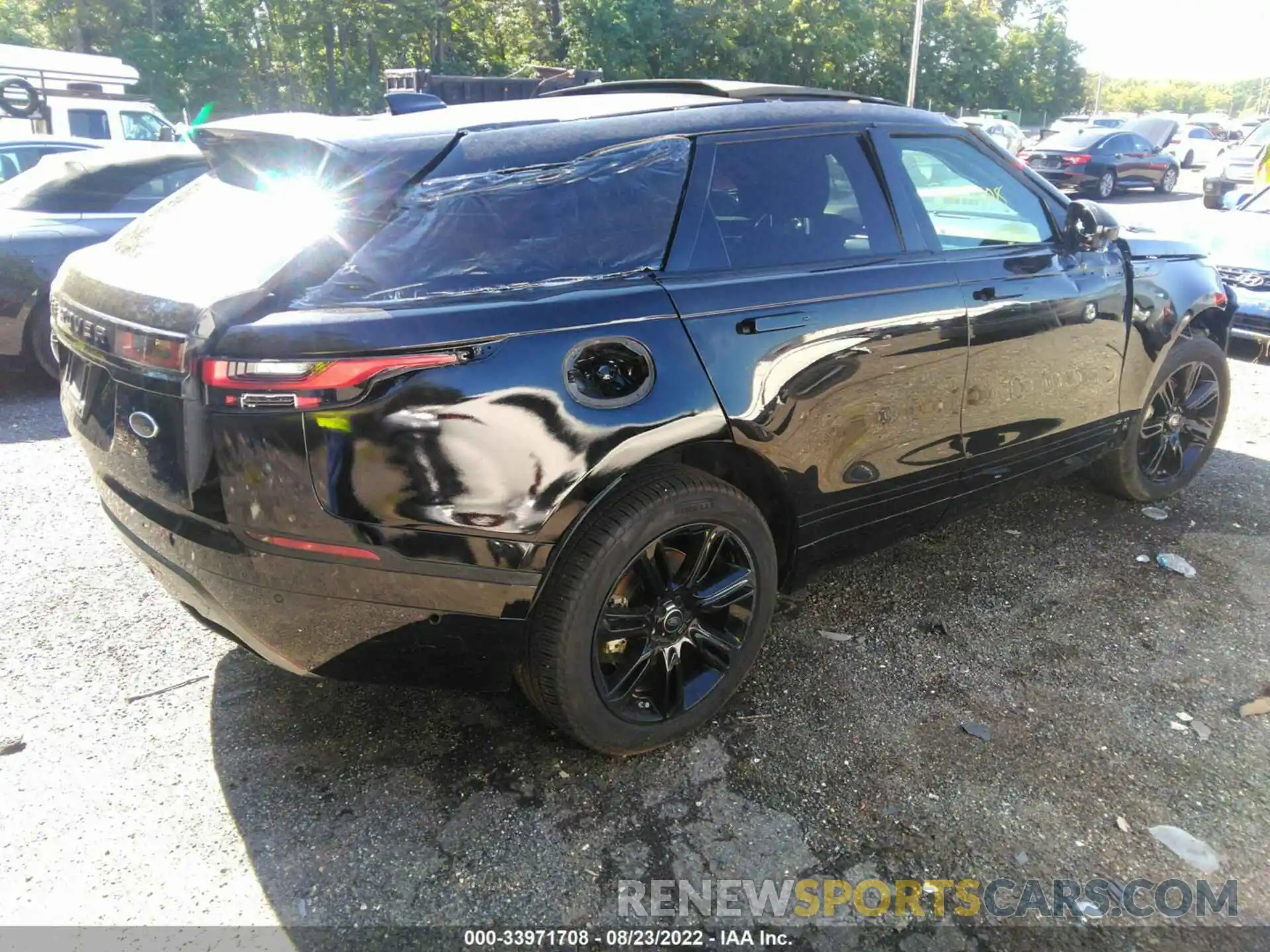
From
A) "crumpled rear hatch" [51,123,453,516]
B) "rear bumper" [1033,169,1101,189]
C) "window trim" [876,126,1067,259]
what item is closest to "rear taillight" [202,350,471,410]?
"crumpled rear hatch" [51,123,453,516]

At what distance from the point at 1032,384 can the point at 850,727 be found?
1548 millimetres

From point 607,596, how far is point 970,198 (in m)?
2.39

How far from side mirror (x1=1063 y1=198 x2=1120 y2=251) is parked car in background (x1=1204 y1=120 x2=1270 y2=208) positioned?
14.8 metres

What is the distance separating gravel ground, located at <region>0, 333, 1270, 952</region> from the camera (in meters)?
2.23

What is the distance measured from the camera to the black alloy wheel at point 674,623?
2549mm

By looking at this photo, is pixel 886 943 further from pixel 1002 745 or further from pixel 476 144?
pixel 476 144

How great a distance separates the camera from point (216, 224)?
2504mm

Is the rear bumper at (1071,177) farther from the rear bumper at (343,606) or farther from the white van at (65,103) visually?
the rear bumper at (343,606)

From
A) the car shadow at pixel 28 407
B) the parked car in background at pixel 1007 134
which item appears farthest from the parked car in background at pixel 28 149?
the parked car in background at pixel 1007 134

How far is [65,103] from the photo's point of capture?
12.6 metres

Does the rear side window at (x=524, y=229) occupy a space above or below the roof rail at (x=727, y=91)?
below

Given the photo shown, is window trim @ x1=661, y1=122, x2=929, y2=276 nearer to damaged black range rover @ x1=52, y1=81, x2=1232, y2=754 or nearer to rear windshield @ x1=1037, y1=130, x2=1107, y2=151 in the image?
damaged black range rover @ x1=52, y1=81, x2=1232, y2=754

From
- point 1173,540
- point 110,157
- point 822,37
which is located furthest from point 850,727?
point 822,37

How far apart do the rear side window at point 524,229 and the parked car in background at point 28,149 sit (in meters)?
7.44
